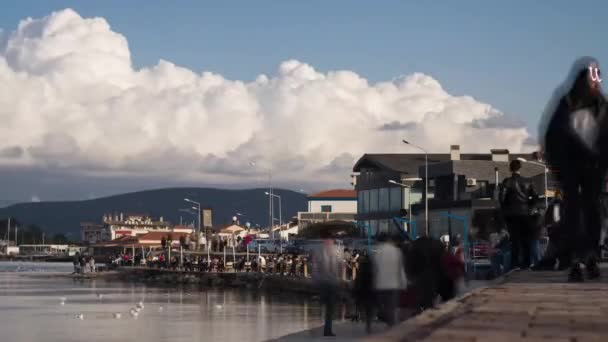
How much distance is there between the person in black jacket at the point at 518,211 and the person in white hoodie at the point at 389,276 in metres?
3.94

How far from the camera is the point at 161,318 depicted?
5634 cm

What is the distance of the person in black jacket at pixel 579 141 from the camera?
401 inches

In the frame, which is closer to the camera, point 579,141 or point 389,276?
point 579,141

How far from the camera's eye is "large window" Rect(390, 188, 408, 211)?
124169 millimetres

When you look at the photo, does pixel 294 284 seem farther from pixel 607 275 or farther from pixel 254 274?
pixel 607 275

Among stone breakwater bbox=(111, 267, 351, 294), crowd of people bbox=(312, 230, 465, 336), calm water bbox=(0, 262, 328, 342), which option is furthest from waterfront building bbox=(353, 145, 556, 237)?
crowd of people bbox=(312, 230, 465, 336)

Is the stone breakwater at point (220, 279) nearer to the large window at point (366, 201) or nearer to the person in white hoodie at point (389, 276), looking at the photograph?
the large window at point (366, 201)

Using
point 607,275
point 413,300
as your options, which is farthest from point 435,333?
point 413,300

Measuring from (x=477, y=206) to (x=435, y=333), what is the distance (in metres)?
101

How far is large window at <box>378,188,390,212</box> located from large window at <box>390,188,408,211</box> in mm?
1570

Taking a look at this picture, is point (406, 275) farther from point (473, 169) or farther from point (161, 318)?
→ point (473, 169)

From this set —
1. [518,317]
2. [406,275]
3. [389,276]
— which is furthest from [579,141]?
[406,275]

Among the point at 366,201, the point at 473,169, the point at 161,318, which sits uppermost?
the point at 473,169

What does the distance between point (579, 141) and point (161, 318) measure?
47664 millimetres
